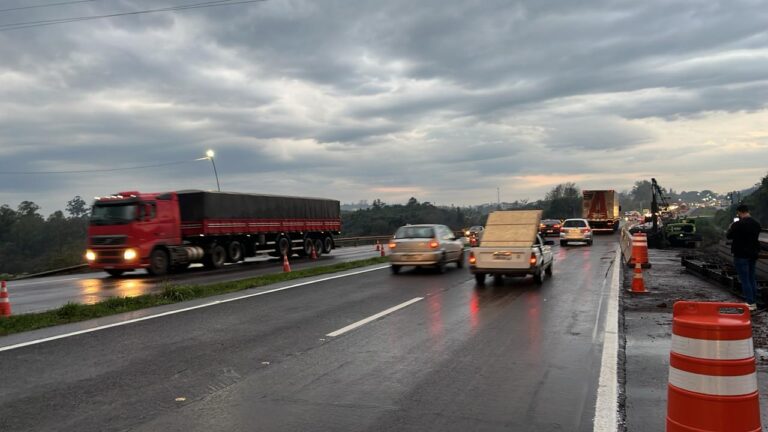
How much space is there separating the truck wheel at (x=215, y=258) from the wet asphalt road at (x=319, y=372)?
45.4 feet

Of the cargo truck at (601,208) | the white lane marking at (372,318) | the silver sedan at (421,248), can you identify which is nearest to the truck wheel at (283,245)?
the silver sedan at (421,248)

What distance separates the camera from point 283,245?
29.4 meters

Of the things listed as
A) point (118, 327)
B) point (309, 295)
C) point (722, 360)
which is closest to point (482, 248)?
point (309, 295)

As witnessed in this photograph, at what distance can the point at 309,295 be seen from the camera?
13.1 meters

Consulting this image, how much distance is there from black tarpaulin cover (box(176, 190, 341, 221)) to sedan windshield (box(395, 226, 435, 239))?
9.45 meters

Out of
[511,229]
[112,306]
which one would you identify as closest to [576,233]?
[511,229]

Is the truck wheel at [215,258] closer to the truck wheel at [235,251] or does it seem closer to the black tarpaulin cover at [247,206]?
the truck wheel at [235,251]

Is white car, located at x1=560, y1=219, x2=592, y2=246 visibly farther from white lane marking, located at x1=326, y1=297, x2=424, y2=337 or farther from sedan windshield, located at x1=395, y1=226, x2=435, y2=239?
white lane marking, located at x1=326, y1=297, x2=424, y2=337

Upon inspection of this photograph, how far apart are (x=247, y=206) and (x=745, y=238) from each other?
2085 centimetres

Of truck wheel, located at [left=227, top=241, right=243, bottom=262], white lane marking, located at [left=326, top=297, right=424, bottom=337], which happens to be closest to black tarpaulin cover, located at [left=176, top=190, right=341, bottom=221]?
truck wheel, located at [left=227, top=241, right=243, bottom=262]

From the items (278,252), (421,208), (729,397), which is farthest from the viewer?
(421,208)

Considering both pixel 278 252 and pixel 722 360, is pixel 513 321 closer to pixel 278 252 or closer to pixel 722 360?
pixel 722 360

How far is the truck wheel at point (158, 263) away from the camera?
20.7 meters

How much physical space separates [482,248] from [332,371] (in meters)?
9.09
